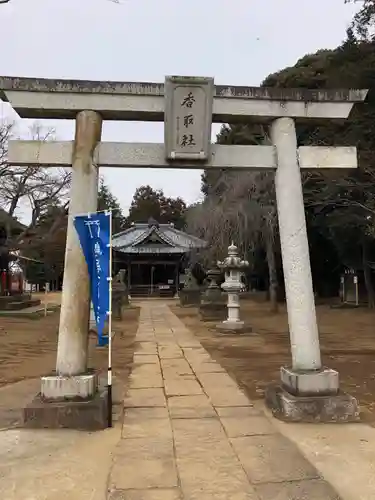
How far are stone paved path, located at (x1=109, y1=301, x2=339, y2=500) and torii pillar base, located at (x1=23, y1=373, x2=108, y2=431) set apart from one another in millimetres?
350

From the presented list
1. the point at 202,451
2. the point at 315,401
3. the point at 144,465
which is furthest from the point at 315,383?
the point at 144,465

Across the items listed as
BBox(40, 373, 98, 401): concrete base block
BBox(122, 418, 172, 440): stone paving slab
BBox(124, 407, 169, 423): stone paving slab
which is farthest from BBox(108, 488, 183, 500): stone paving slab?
BBox(124, 407, 169, 423): stone paving slab

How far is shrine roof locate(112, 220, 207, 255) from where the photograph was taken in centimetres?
3781

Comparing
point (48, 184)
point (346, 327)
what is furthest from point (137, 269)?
point (346, 327)

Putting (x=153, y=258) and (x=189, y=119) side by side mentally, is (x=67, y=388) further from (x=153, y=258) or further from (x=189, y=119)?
(x=153, y=258)

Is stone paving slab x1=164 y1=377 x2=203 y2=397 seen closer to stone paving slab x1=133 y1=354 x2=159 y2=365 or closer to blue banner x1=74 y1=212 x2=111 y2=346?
stone paving slab x1=133 y1=354 x2=159 y2=365

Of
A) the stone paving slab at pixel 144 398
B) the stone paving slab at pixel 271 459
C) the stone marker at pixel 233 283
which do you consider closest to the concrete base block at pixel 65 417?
the stone paving slab at pixel 144 398

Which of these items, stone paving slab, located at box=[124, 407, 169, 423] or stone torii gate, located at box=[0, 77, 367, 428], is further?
stone paving slab, located at box=[124, 407, 169, 423]

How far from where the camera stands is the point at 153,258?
39.1 meters

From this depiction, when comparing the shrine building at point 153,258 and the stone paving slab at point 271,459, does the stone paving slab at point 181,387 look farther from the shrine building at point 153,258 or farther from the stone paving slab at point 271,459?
the shrine building at point 153,258

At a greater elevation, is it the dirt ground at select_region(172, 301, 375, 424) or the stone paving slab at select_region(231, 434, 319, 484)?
the dirt ground at select_region(172, 301, 375, 424)

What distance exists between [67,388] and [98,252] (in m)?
1.44

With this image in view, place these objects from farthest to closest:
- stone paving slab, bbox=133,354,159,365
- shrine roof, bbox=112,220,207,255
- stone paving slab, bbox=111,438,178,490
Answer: shrine roof, bbox=112,220,207,255 → stone paving slab, bbox=133,354,159,365 → stone paving slab, bbox=111,438,178,490

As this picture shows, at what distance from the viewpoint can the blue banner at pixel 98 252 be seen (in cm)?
498
